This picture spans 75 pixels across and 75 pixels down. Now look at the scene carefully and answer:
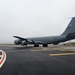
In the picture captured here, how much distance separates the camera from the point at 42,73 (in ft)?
28.3

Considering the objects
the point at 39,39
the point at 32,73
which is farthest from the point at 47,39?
the point at 32,73

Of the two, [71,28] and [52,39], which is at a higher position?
[71,28]

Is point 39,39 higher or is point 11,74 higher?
point 39,39

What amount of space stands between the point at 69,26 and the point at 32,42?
11027 millimetres

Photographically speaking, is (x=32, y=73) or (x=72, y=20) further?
(x=72, y=20)

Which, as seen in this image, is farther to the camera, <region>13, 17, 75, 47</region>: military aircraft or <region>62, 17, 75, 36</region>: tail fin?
<region>62, 17, 75, 36</region>: tail fin

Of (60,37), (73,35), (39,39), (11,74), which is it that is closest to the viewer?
(11,74)

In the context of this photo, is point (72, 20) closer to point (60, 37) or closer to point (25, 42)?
point (60, 37)

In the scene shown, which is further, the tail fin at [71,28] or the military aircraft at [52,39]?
the tail fin at [71,28]

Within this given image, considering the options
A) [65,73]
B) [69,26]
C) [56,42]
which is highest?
[69,26]

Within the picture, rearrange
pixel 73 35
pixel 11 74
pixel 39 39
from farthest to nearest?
1. pixel 39 39
2. pixel 73 35
3. pixel 11 74

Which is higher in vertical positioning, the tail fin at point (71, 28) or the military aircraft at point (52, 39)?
the tail fin at point (71, 28)

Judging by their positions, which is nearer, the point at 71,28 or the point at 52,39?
the point at 52,39

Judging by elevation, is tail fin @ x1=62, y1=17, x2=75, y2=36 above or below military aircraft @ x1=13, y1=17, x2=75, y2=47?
above
